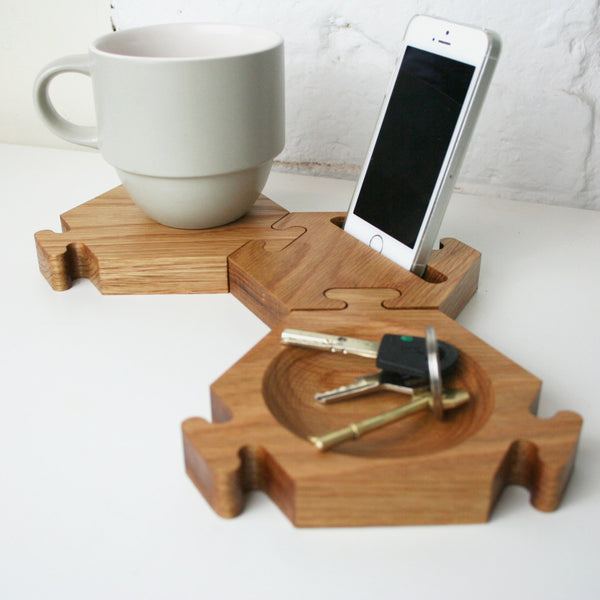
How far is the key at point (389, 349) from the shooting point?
458 mm

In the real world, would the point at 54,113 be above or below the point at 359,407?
→ above

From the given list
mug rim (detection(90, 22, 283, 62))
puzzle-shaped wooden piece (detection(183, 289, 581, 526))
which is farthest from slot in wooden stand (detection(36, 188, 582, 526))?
mug rim (detection(90, 22, 283, 62))

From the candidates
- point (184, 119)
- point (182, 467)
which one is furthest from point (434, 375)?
point (184, 119)

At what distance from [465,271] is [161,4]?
1.55 feet

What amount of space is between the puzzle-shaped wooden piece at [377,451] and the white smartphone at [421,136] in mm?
143

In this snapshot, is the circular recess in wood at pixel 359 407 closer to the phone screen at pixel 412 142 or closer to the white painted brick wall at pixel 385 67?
the phone screen at pixel 412 142

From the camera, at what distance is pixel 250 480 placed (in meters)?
0.42

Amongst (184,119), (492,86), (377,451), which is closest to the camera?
(377,451)

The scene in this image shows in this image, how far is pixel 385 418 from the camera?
433 mm

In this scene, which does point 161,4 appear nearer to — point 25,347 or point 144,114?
point 144,114

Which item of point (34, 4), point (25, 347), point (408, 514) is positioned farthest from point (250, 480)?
point (34, 4)

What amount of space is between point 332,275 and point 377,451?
20 centimetres

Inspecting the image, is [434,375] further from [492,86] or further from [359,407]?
[492,86]

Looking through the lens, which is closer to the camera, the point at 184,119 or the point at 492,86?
the point at 184,119
